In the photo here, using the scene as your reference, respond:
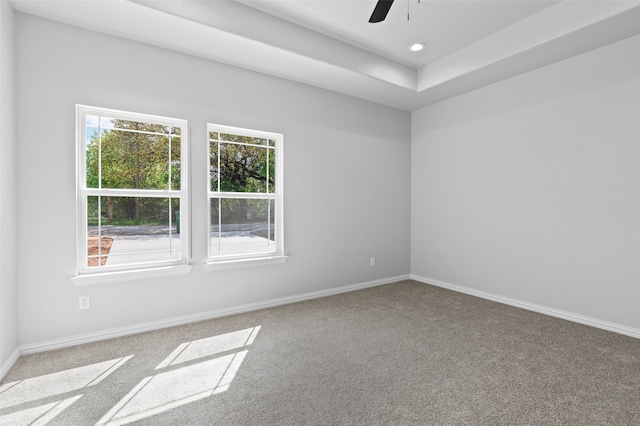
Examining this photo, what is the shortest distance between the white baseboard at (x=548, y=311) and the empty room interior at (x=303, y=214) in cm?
2

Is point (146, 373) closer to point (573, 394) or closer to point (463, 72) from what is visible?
point (573, 394)

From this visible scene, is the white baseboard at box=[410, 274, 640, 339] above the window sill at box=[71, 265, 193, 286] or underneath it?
underneath

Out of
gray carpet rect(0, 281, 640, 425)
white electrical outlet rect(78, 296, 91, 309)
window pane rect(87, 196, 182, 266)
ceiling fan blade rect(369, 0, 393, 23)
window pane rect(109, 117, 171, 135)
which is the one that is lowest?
gray carpet rect(0, 281, 640, 425)

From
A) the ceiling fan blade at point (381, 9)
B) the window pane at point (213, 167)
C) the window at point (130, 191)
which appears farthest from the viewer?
the window pane at point (213, 167)

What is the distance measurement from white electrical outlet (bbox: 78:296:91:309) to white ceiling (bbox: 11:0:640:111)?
89.8 inches

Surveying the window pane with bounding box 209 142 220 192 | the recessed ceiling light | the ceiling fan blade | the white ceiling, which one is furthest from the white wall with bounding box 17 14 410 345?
the ceiling fan blade

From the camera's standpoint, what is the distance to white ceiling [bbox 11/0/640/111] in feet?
8.32

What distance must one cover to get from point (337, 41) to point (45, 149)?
2.84 metres

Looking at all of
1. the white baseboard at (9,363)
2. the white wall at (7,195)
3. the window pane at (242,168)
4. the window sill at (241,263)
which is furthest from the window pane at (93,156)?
the white baseboard at (9,363)

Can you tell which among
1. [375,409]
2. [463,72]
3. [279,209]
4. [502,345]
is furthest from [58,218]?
[463,72]

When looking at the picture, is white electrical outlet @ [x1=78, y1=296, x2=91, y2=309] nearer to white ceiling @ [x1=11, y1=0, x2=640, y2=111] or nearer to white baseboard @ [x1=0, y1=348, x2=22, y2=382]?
white baseboard @ [x1=0, y1=348, x2=22, y2=382]

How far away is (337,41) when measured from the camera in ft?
10.9

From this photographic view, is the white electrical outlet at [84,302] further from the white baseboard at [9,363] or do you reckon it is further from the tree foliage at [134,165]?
the tree foliage at [134,165]

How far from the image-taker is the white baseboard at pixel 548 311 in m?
2.89
